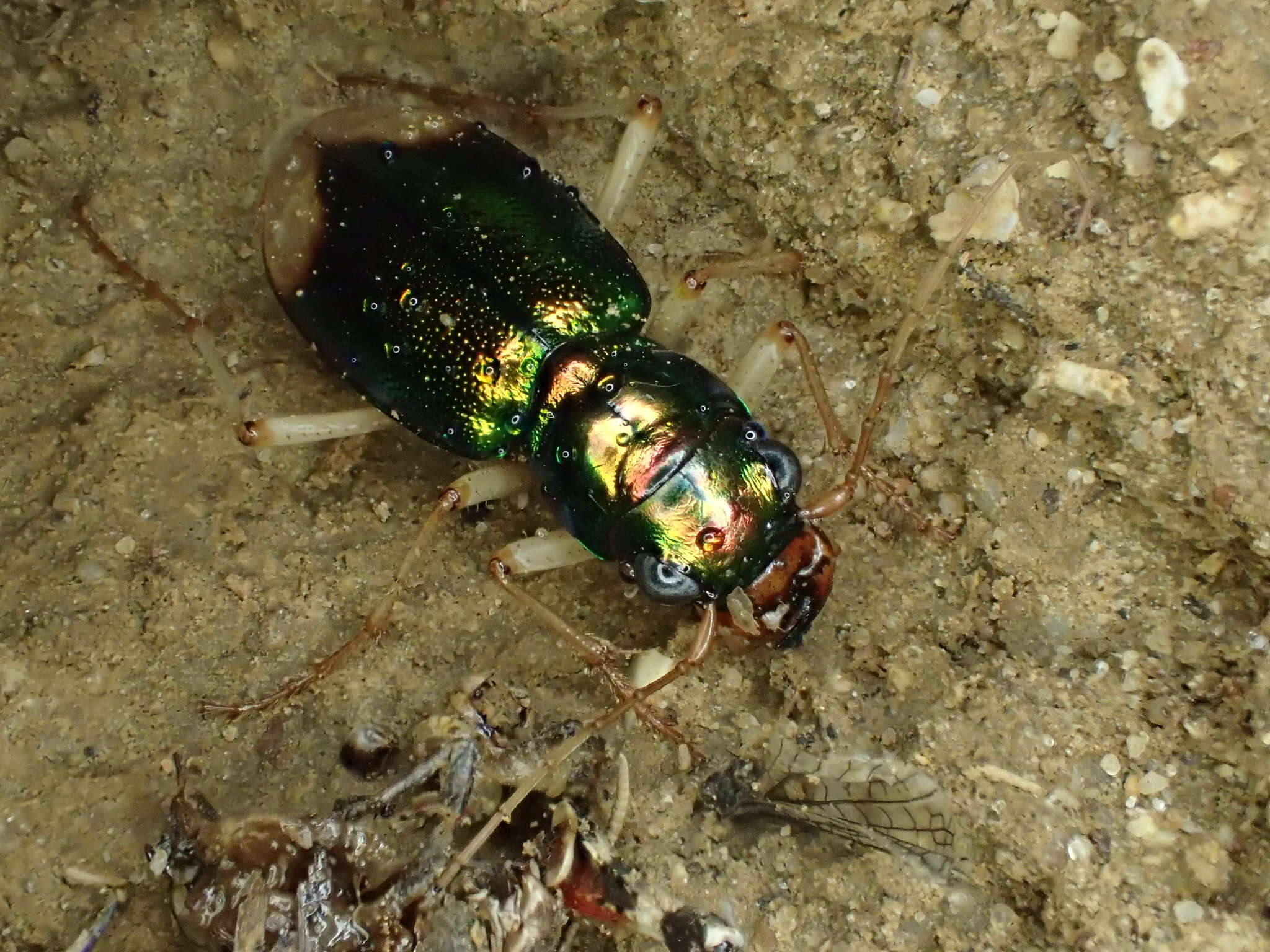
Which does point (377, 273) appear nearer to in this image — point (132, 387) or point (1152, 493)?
point (132, 387)

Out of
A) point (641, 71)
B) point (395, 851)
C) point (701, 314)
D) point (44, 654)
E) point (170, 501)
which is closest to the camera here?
point (395, 851)

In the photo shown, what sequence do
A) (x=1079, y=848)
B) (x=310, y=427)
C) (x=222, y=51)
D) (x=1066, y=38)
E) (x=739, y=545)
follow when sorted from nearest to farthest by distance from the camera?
(x=1079, y=848) → (x=1066, y=38) → (x=739, y=545) → (x=310, y=427) → (x=222, y=51)

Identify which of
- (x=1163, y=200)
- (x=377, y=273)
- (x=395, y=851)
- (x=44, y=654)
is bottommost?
(x=44, y=654)

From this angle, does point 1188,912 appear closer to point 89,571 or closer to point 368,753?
point 368,753

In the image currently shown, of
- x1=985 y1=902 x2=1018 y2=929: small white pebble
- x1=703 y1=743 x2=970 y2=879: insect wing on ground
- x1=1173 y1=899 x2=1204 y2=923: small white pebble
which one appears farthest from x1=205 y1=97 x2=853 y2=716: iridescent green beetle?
x1=1173 y1=899 x2=1204 y2=923: small white pebble

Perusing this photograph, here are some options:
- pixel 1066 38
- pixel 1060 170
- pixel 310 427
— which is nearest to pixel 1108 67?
pixel 1066 38

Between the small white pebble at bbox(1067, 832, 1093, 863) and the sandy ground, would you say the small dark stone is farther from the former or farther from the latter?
the small white pebble at bbox(1067, 832, 1093, 863)

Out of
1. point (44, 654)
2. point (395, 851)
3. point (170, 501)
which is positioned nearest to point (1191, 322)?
point (395, 851)
